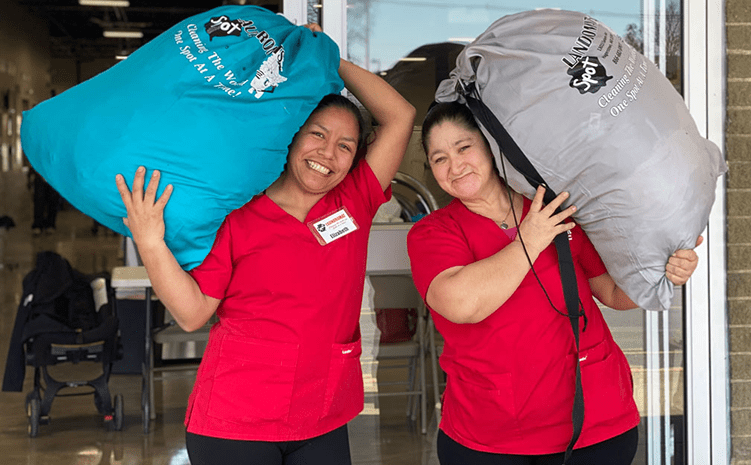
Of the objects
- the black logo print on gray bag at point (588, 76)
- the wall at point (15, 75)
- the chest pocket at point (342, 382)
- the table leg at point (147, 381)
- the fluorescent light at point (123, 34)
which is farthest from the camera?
the fluorescent light at point (123, 34)

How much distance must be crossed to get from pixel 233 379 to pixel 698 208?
0.94m

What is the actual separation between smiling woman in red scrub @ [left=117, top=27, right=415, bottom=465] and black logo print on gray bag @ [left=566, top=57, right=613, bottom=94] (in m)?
0.47

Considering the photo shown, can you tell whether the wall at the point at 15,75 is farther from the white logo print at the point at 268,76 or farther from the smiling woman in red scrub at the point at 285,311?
the white logo print at the point at 268,76

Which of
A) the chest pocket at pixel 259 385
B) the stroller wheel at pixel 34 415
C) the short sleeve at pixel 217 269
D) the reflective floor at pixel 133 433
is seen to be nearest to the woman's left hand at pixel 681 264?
the chest pocket at pixel 259 385

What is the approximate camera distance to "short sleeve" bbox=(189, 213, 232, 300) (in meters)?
1.48

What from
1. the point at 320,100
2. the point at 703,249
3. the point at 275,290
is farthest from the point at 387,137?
the point at 703,249

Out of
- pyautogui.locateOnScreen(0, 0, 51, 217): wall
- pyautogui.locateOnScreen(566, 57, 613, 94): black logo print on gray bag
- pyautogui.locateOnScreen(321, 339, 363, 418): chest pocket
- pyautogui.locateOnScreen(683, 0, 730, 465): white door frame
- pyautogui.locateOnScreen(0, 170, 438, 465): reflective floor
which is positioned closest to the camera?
pyautogui.locateOnScreen(566, 57, 613, 94): black logo print on gray bag

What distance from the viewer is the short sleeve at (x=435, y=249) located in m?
1.43

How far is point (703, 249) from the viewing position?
2350 mm

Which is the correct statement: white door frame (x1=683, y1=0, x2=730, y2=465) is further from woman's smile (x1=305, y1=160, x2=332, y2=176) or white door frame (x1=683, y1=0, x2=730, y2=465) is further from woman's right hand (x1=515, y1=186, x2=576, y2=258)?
woman's smile (x1=305, y1=160, x2=332, y2=176)

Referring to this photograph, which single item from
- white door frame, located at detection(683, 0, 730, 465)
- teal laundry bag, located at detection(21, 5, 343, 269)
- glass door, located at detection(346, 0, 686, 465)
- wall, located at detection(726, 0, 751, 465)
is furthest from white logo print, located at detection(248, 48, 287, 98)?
wall, located at detection(726, 0, 751, 465)

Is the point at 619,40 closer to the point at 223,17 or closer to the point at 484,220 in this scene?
the point at 484,220

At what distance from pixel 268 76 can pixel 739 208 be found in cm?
165

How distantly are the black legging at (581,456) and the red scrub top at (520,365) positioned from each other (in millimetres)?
17
